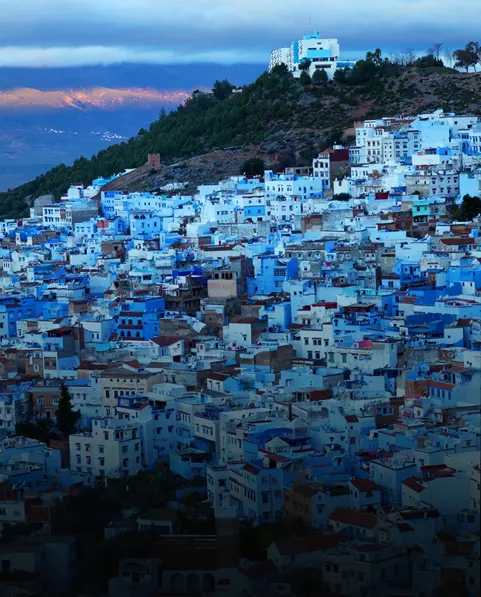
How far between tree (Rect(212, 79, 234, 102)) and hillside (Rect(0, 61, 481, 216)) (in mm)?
25

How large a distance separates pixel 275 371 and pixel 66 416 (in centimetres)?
180

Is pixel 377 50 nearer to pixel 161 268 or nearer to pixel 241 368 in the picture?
Answer: pixel 161 268

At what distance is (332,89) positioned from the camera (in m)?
28.9

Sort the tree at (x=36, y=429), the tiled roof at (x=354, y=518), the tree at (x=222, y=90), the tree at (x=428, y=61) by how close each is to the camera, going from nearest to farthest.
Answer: the tiled roof at (x=354, y=518)
the tree at (x=36, y=429)
the tree at (x=428, y=61)
the tree at (x=222, y=90)

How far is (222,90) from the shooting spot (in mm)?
31438

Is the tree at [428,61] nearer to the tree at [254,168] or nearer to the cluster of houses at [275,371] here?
the tree at [254,168]

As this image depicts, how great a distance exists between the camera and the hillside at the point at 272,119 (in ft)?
88.6

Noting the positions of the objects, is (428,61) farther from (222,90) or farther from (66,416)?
(66,416)

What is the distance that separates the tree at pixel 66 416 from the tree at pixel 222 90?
762 inches

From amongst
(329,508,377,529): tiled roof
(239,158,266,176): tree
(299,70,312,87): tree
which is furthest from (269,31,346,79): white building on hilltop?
(329,508,377,529): tiled roof

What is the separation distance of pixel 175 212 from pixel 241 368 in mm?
9884

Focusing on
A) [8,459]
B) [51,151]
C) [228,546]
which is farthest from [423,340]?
[51,151]

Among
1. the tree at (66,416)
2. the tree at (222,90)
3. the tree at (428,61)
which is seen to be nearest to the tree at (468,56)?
the tree at (428,61)

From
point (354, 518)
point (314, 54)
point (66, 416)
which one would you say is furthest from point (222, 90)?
point (354, 518)
